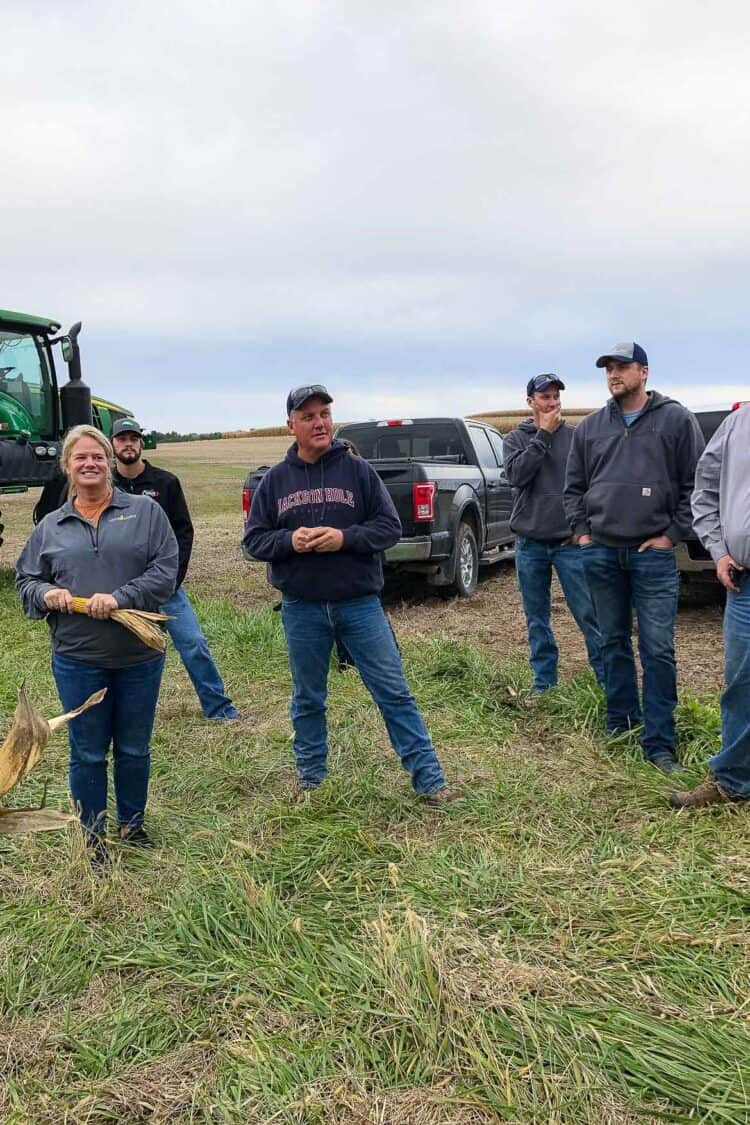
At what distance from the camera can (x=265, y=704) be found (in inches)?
233

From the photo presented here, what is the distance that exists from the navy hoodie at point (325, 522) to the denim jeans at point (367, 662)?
0.24 feet

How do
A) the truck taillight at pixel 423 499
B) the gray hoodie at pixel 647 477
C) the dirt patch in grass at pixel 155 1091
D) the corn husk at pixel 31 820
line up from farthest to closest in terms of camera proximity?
the truck taillight at pixel 423 499, the gray hoodie at pixel 647 477, the dirt patch in grass at pixel 155 1091, the corn husk at pixel 31 820

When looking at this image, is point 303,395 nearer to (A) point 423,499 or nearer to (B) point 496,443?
(A) point 423,499

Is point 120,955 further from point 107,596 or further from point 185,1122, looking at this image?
point 107,596

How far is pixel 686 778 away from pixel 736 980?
1.61 metres

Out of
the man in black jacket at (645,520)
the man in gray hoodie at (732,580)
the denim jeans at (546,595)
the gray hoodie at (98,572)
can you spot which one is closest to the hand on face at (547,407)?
the denim jeans at (546,595)

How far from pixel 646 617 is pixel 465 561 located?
516 cm

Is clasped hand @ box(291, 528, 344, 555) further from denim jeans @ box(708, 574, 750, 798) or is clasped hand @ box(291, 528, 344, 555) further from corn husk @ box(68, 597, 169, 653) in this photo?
denim jeans @ box(708, 574, 750, 798)

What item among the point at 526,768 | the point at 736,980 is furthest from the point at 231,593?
the point at 736,980

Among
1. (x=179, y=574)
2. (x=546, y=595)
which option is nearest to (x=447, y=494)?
(x=546, y=595)

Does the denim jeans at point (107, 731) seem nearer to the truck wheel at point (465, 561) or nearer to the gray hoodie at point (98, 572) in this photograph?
the gray hoodie at point (98, 572)

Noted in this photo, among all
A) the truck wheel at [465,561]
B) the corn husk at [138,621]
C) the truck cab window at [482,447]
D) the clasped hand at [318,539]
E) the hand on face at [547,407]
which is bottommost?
the truck wheel at [465,561]

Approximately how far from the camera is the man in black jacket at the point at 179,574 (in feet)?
18.2

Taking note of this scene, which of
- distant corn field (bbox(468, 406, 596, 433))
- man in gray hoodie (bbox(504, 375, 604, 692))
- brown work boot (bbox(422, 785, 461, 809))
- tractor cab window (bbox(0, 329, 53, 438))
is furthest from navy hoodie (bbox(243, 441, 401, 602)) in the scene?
distant corn field (bbox(468, 406, 596, 433))
